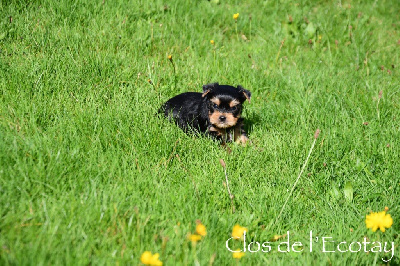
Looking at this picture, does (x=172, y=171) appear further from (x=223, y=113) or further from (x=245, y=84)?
(x=245, y=84)

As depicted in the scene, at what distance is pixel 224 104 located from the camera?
4.86 meters

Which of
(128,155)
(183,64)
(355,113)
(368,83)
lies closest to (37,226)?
(128,155)

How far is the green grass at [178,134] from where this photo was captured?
3.03 meters

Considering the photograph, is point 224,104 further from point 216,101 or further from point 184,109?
point 184,109

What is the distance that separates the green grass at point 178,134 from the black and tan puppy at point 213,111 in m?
0.23

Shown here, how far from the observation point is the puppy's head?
4.77 meters

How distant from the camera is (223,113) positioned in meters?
4.81

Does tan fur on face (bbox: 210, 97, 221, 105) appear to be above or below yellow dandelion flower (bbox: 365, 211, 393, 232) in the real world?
above

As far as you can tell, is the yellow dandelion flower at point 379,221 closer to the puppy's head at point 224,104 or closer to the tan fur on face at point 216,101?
the puppy's head at point 224,104

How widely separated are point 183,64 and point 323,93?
2.03 m

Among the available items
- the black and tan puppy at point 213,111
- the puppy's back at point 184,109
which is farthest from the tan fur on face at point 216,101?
the puppy's back at point 184,109

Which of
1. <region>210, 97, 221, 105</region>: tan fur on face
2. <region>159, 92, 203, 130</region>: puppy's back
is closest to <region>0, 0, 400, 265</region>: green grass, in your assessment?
<region>159, 92, 203, 130</region>: puppy's back

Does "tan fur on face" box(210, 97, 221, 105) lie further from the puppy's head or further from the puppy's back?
the puppy's back

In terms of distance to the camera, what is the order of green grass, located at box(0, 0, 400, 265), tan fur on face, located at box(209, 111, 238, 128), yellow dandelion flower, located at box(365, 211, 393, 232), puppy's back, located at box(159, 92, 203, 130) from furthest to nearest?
puppy's back, located at box(159, 92, 203, 130) < tan fur on face, located at box(209, 111, 238, 128) < green grass, located at box(0, 0, 400, 265) < yellow dandelion flower, located at box(365, 211, 393, 232)
